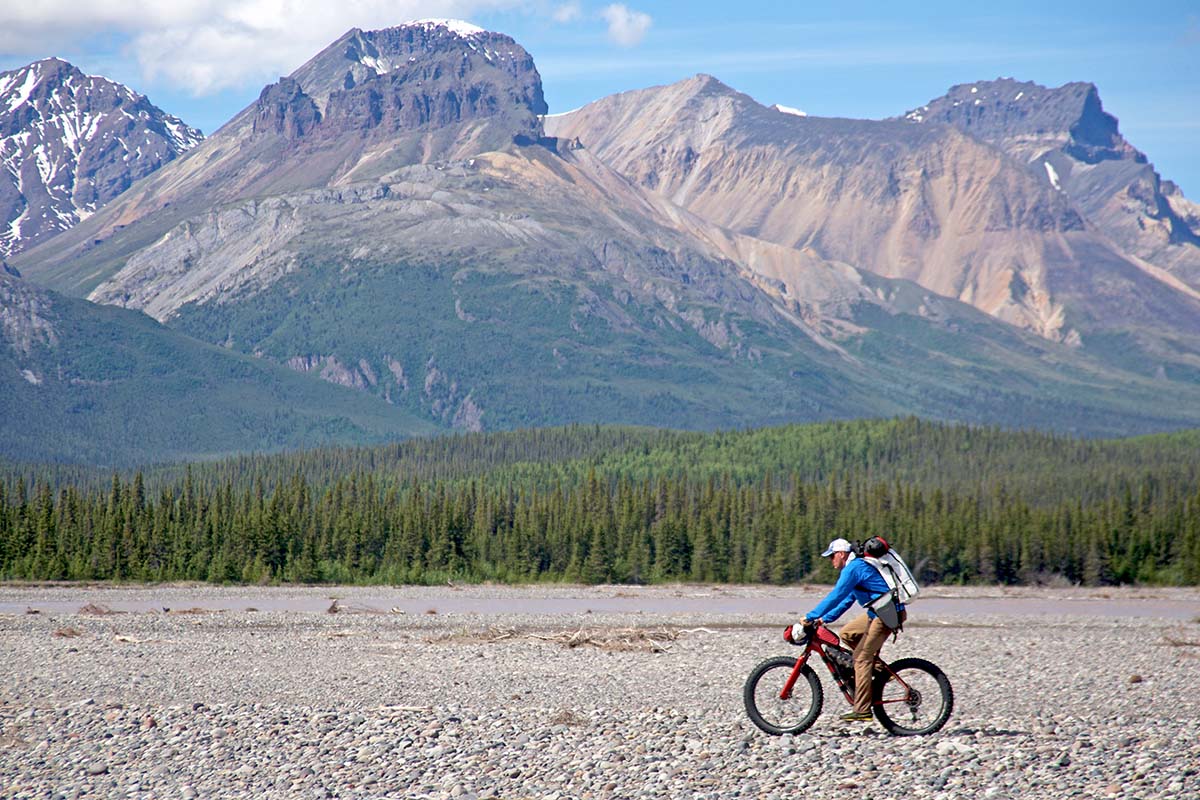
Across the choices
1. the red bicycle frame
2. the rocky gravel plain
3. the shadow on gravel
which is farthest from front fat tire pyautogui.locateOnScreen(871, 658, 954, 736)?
the shadow on gravel

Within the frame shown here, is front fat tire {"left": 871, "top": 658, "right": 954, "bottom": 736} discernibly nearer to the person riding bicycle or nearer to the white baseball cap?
the person riding bicycle

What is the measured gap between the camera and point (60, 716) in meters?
36.5

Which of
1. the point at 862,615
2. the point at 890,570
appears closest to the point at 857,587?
the point at 862,615

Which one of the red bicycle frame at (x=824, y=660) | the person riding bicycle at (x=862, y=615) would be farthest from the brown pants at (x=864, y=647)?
the red bicycle frame at (x=824, y=660)

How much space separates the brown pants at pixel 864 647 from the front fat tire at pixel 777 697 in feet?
2.82

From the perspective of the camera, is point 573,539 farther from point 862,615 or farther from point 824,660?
point 862,615

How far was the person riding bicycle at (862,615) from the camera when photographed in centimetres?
2777

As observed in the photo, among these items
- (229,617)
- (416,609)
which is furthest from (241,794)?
(416,609)

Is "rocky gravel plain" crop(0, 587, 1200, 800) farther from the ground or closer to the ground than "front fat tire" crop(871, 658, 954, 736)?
closer to the ground

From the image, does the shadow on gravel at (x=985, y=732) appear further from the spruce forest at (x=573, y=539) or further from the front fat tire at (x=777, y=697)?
the spruce forest at (x=573, y=539)

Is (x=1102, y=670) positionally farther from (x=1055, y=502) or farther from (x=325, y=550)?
(x=1055, y=502)

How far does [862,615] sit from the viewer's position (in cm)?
2811

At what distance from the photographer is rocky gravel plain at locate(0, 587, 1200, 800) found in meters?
27.1

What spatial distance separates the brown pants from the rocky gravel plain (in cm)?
90
